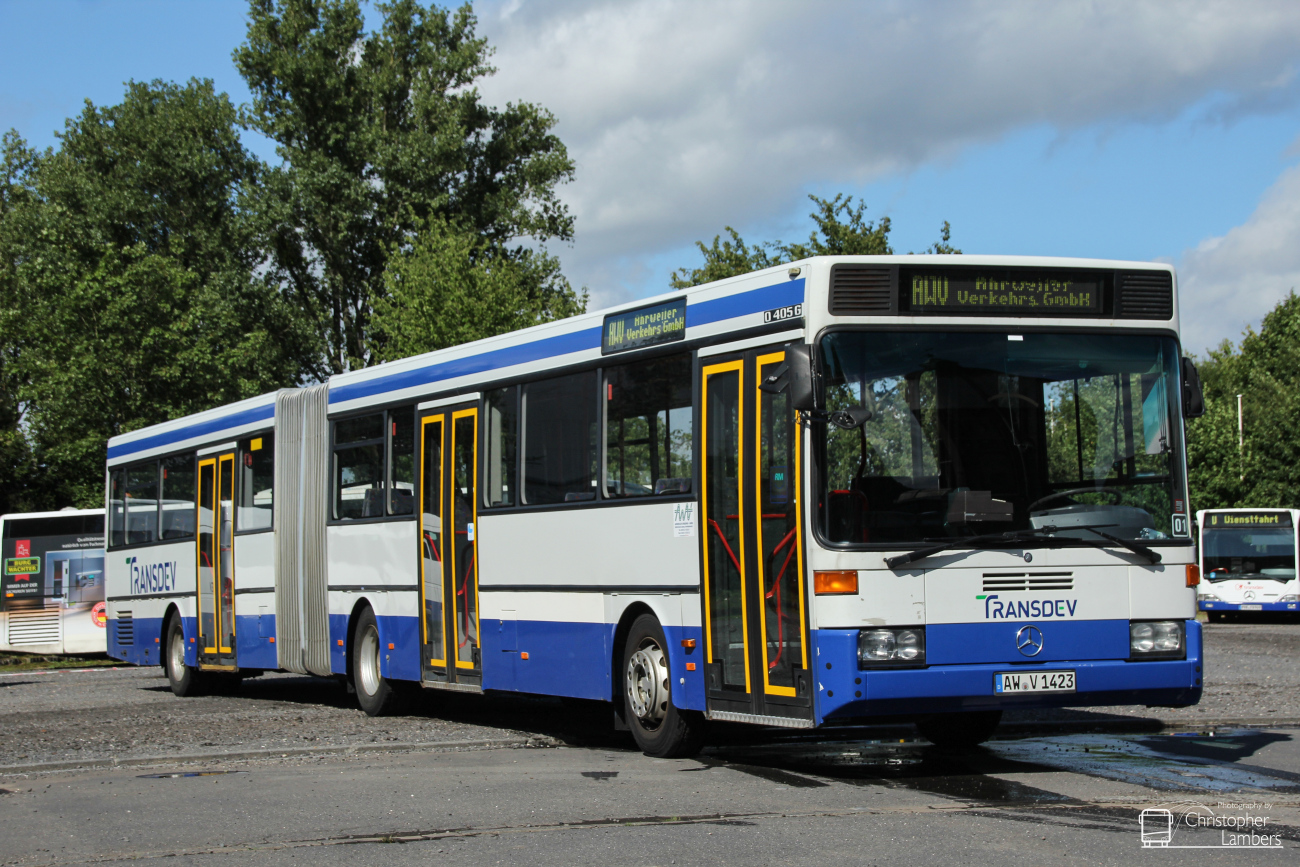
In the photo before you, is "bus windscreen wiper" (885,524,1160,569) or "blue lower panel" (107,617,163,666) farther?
"blue lower panel" (107,617,163,666)

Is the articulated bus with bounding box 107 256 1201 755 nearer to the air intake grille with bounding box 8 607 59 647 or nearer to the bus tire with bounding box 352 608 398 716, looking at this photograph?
the bus tire with bounding box 352 608 398 716

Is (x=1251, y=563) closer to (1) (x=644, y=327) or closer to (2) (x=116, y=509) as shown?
(2) (x=116, y=509)

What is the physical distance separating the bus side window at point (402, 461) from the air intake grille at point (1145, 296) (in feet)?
23.2

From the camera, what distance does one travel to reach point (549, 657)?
12.6m

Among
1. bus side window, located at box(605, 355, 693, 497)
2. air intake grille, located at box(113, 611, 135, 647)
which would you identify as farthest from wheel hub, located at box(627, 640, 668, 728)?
air intake grille, located at box(113, 611, 135, 647)

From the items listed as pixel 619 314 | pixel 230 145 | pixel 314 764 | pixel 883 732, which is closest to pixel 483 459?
pixel 619 314

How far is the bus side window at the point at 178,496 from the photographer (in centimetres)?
1973

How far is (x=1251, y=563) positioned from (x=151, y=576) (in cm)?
3124

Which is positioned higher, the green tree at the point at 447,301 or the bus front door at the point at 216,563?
the green tree at the point at 447,301

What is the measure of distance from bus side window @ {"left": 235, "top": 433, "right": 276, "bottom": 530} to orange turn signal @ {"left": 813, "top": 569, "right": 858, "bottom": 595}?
32.3 feet

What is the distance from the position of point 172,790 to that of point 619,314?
4710 millimetres

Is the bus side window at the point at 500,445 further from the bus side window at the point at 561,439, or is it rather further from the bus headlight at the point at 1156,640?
the bus headlight at the point at 1156,640

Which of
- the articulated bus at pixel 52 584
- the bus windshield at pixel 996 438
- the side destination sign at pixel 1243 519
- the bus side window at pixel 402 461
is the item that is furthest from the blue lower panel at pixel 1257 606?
the bus windshield at pixel 996 438

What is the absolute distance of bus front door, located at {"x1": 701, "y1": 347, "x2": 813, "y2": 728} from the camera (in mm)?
9750
